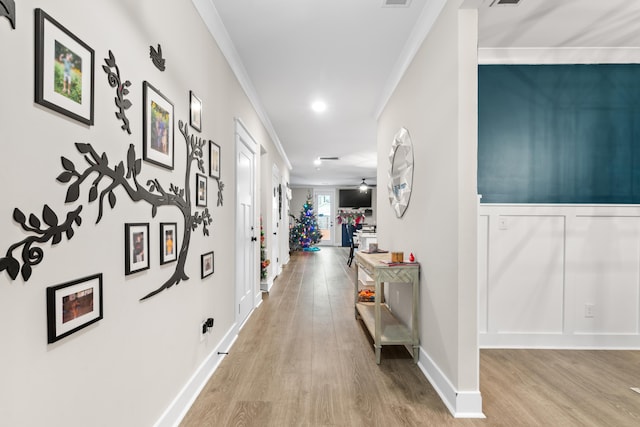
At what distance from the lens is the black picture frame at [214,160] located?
2364mm

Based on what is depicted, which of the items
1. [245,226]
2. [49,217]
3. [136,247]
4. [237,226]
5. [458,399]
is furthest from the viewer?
[245,226]

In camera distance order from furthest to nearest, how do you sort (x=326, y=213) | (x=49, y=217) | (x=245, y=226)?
(x=326, y=213) < (x=245, y=226) < (x=49, y=217)

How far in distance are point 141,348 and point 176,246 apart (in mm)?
549

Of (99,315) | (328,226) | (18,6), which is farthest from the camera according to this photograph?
(328,226)

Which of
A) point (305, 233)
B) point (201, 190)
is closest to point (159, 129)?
point (201, 190)

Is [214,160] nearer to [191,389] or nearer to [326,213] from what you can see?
[191,389]

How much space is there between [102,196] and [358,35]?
7.40ft

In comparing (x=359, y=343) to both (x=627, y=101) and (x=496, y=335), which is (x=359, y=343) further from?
(x=627, y=101)

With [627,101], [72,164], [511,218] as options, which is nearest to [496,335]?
[511,218]

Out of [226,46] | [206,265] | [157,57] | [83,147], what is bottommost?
[206,265]

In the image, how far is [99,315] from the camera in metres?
1.17

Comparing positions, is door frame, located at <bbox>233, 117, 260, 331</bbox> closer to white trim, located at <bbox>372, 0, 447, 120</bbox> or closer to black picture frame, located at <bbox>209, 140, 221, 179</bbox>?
black picture frame, located at <bbox>209, 140, 221, 179</bbox>

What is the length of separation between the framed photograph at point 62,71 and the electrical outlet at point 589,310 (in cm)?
365

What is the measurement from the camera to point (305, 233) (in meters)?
11.2
